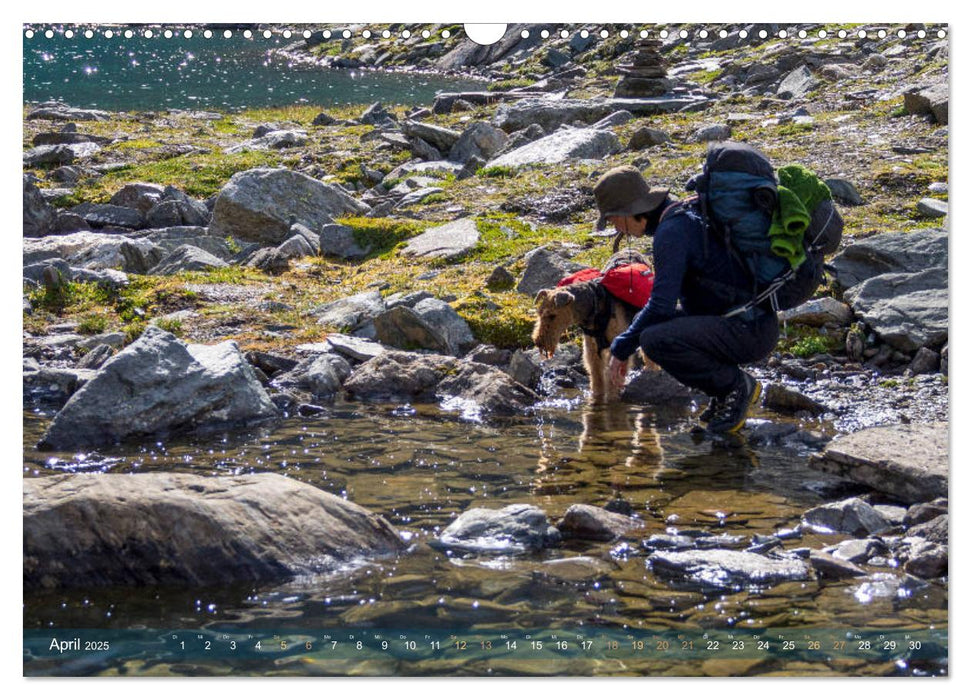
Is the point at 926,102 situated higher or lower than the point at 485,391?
higher

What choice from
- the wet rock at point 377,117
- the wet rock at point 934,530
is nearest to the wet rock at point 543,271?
the wet rock at point 934,530

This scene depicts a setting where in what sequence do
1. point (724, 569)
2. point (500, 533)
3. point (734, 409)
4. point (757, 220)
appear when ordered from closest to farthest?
point (724, 569) < point (500, 533) < point (757, 220) < point (734, 409)

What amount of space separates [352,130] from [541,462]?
884 inches

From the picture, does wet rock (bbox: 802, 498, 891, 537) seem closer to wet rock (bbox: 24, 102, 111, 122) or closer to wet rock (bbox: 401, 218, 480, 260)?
wet rock (bbox: 401, 218, 480, 260)

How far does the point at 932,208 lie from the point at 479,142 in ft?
39.3

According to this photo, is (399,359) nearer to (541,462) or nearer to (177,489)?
(541,462)

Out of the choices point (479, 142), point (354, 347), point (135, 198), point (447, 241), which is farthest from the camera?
point (479, 142)

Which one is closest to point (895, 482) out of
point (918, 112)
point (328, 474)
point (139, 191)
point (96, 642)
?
point (328, 474)

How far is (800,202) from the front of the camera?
26.5ft

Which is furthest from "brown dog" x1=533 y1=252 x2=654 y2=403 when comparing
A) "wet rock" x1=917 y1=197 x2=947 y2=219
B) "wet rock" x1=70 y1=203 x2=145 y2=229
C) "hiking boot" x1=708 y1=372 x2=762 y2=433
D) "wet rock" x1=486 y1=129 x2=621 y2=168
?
"wet rock" x1=70 y1=203 x2=145 y2=229

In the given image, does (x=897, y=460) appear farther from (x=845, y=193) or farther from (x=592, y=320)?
(x=845, y=193)

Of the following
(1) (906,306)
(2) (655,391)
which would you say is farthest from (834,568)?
(1) (906,306)

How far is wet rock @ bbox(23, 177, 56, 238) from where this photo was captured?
16.7 metres

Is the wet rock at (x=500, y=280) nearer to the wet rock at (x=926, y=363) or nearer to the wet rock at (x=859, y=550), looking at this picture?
the wet rock at (x=926, y=363)
